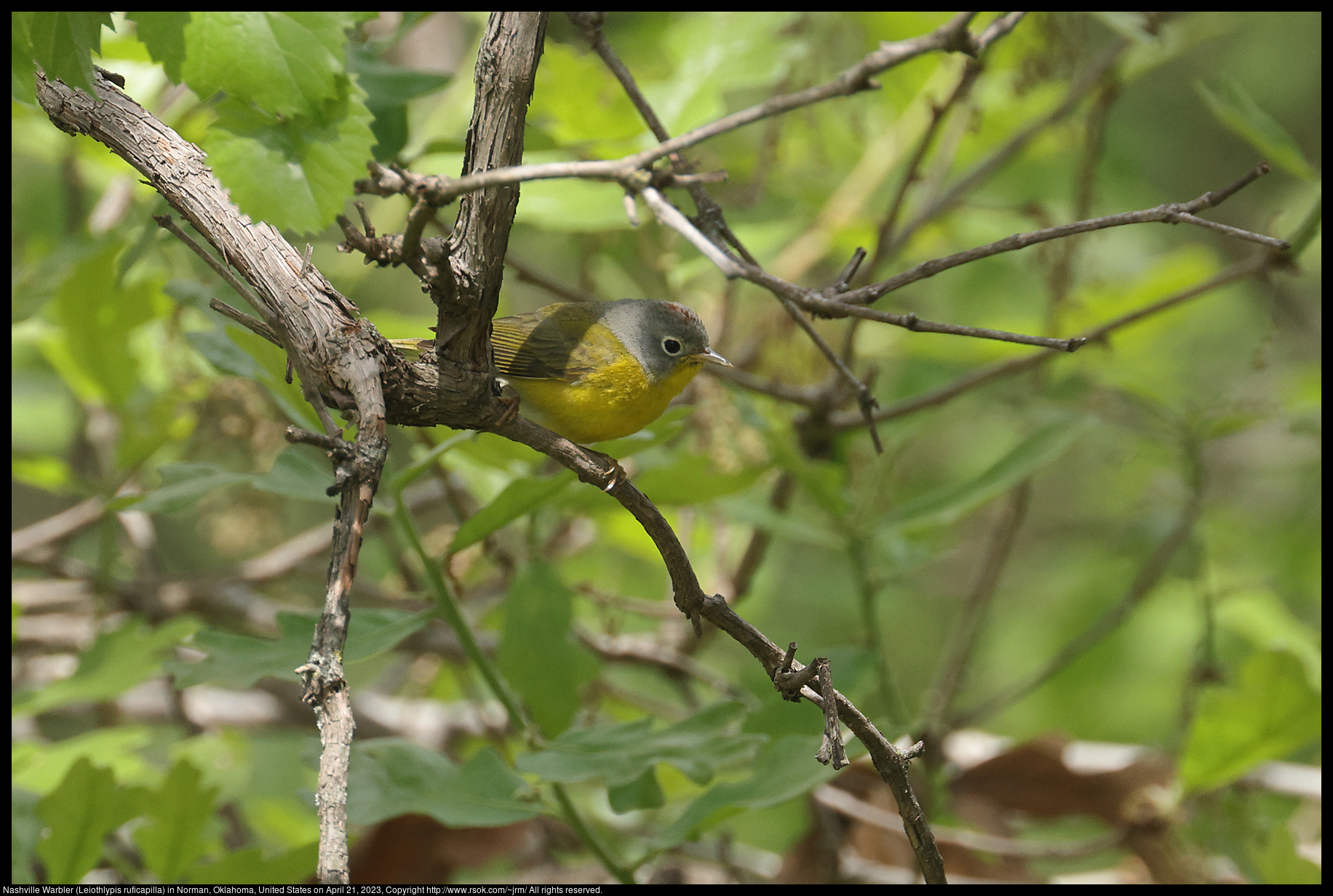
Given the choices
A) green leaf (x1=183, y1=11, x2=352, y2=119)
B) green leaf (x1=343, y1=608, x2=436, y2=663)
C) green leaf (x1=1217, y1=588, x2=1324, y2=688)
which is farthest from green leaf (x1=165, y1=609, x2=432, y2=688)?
green leaf (x1=1217, y1=588, x2=1324, y2=688)

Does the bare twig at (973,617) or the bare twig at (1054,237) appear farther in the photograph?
the bare twig at (973,617)

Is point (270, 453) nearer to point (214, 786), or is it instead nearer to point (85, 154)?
point (85, 154)

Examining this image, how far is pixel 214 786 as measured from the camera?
1979 mm

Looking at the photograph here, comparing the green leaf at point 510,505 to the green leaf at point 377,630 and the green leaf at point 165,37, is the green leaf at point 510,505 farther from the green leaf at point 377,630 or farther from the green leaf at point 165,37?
the green leaf at point 165,37

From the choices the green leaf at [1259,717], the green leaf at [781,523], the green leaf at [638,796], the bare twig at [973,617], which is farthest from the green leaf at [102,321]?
the green leaf at [1259,717]

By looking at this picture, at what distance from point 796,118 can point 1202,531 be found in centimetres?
206

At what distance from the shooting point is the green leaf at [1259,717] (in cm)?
206

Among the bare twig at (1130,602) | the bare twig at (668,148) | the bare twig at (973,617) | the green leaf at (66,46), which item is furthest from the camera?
the bare twig at (973,617)

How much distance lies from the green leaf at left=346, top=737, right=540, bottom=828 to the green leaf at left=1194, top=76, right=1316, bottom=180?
Answer: 210 centimetres

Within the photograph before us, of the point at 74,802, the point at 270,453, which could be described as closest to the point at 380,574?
the point at 270,453

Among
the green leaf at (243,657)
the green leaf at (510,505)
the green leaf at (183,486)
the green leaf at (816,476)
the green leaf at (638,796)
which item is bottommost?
the green leaf at (638,796)

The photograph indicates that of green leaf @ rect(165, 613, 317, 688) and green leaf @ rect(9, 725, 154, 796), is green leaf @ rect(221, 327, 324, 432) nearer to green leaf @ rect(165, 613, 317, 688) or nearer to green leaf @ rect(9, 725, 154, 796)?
green leaf @ rect(165, 613, 317, 688)

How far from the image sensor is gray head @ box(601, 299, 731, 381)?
2.48 m

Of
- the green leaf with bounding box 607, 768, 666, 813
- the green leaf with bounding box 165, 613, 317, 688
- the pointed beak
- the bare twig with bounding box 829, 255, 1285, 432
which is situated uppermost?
the pointed beak
